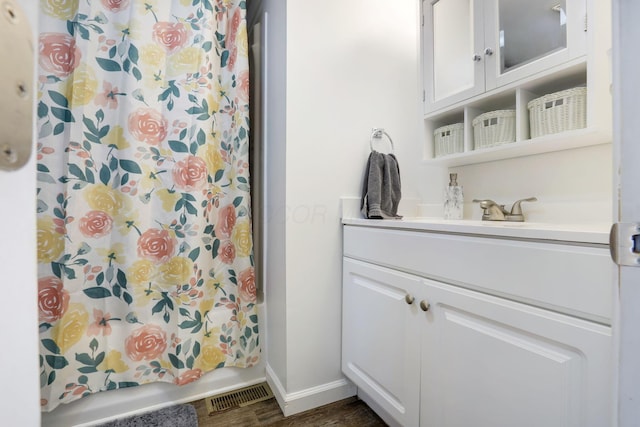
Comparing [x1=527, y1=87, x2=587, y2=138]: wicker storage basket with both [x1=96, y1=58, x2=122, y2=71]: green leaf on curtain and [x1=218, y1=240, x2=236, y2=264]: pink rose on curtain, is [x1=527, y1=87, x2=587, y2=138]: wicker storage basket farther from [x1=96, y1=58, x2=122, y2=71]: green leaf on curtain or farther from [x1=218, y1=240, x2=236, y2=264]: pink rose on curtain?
[x1=96, y1=58, x2=122, y2=71]: green leaf on curtain

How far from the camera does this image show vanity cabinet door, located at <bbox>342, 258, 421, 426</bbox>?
1033 millimetres

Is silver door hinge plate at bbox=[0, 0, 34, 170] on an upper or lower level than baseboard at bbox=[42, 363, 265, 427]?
upper

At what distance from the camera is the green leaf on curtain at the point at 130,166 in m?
1.27

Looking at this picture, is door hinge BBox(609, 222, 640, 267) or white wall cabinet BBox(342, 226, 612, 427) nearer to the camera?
door hinge BBox(609, 222, 640, 267)

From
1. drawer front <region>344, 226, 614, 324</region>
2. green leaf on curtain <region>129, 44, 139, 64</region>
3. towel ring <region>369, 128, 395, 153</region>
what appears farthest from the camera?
towel ring <region>369, 128, 395, 153</region>

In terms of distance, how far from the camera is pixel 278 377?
1.42 meters

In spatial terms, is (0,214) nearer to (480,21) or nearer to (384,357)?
(384,357)

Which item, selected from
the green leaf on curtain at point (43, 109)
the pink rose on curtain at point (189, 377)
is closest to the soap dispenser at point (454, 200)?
the pink rose on curtain at point (189, 377)

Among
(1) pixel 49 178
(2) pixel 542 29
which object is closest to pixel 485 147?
(2) pixel 542 29

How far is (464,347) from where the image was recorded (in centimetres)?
86

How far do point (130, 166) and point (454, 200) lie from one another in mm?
1490

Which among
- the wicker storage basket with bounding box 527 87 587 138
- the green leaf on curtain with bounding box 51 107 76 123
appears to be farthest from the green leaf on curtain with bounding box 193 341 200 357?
the wicker storage basket with bounding box 527 87 587 138

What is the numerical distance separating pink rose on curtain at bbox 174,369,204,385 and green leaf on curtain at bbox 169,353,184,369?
0.04m

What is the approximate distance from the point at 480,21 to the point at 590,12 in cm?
35
